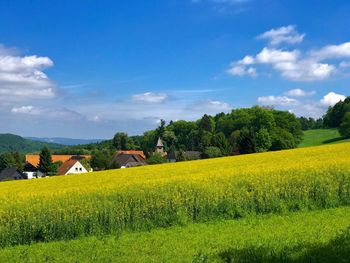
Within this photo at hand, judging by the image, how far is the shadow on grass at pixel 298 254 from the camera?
881 cm

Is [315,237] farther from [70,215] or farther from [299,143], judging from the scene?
[299,143]

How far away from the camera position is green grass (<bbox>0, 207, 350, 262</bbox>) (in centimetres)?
938

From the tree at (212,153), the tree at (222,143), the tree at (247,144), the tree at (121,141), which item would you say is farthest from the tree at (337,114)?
the tree at (121,141)

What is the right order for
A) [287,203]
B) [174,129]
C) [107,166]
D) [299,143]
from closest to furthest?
[287,203]
[107,166]
[299,143]
[174,129]

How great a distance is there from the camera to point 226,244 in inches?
436

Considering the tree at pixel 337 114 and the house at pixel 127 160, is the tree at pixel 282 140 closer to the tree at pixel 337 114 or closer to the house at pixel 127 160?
the tree at pixel 337 114

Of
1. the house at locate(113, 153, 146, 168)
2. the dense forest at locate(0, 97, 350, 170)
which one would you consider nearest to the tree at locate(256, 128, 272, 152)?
the dense forest at locate(0, 97, 350, 170)

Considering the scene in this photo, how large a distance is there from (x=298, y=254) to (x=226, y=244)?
2320 millimetres

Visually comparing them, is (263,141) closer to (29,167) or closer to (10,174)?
(10,174)

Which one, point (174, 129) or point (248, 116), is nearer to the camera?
point (248, 116)

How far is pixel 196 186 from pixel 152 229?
2.56 m

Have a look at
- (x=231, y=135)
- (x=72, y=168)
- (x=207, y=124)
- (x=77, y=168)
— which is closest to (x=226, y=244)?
(x=72, y=168)

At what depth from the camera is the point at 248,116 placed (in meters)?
119

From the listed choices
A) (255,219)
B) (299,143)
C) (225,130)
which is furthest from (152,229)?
(225,130)
